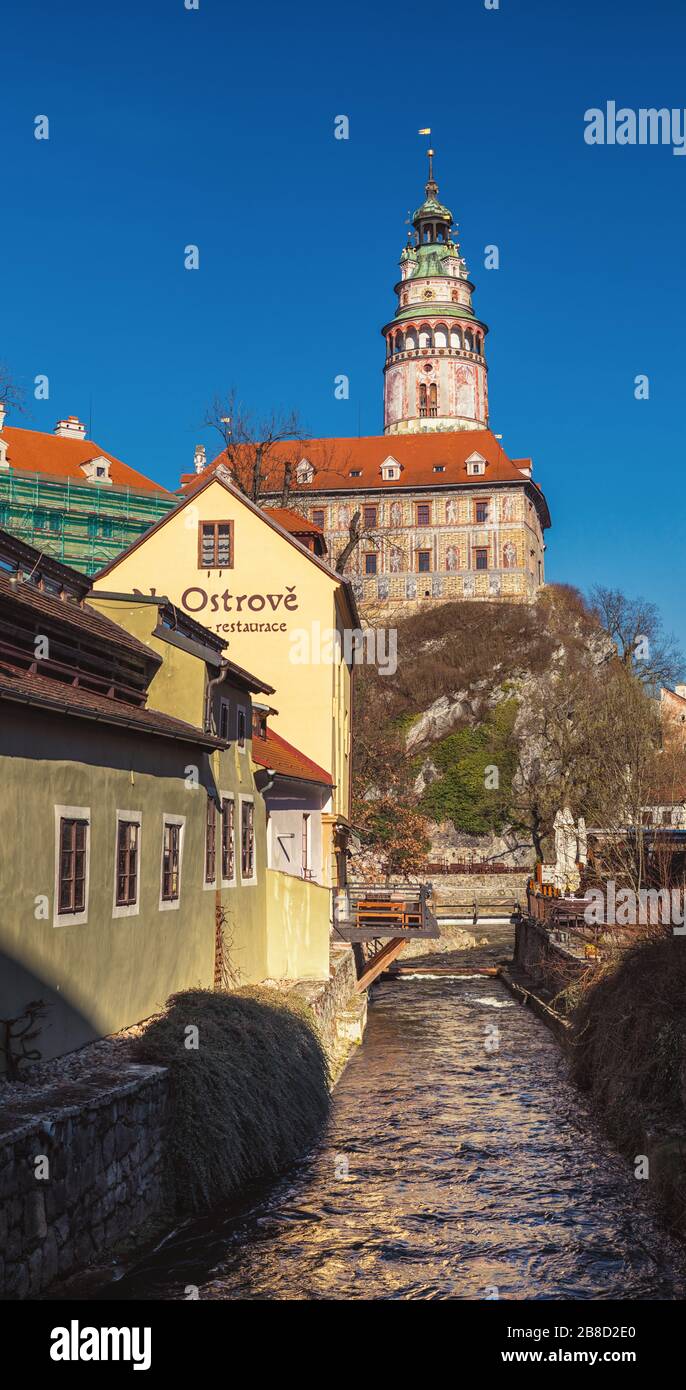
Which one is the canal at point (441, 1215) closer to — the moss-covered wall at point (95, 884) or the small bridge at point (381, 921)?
the moss-covered wall at point (95, 884)

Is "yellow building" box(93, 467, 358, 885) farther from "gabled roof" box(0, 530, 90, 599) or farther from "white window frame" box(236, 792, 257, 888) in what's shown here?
"gabled roof" box(0, 530, 90, 599)

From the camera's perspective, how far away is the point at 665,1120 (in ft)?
51.8

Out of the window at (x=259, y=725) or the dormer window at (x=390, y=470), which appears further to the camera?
the dormer window at (x=390, y=470)

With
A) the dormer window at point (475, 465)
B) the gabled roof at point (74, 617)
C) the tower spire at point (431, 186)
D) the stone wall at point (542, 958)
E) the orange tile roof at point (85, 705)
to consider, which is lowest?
the stone wall at point (542, 958)

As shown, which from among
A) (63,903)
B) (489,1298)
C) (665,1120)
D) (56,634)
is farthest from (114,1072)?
(665,1120)

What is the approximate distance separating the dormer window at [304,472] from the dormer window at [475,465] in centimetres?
1156

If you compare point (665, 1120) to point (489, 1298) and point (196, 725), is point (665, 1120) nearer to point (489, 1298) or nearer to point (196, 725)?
point (489, 1298)

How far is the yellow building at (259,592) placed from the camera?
32.2m

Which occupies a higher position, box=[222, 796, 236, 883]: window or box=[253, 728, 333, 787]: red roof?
box=[253, 728, 333, 787]: red roof

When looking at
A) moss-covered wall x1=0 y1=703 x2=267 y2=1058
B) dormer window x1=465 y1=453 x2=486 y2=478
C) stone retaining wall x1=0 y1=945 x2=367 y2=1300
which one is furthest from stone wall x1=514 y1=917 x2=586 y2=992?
dormer window x1=465 y1=453 x2=486 y2=478

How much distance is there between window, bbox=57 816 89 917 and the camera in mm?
13688

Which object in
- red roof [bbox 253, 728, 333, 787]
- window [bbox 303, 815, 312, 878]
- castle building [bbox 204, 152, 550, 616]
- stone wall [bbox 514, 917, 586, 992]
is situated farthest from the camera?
castle building [bbox 204, 152, 550, 616]

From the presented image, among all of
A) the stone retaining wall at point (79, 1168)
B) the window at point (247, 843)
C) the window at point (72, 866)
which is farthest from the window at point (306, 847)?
the window at point (72, 866)

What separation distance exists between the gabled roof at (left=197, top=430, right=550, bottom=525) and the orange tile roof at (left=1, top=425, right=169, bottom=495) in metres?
17.2
